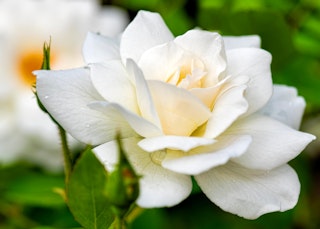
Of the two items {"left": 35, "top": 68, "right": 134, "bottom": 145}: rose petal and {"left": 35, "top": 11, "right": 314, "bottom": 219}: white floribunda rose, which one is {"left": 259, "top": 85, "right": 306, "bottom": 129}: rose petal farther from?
{"left": 35, "top": 68, "right": 134, "bottom": 145}: rose petal

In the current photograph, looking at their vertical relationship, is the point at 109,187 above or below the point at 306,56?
above

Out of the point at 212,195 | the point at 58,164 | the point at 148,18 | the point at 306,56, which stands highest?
the point at 148,18

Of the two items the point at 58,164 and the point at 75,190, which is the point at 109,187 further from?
the point at 58,164

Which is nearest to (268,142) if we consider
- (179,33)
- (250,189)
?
(250,189)

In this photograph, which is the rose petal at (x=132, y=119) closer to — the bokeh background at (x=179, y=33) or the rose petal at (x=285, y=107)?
the rose petal at (x=285, y=107)

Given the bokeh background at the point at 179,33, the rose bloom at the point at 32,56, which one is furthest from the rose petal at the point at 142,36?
the rose bloom at the point at 32,56

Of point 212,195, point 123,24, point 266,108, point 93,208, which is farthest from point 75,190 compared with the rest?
point 123,24
